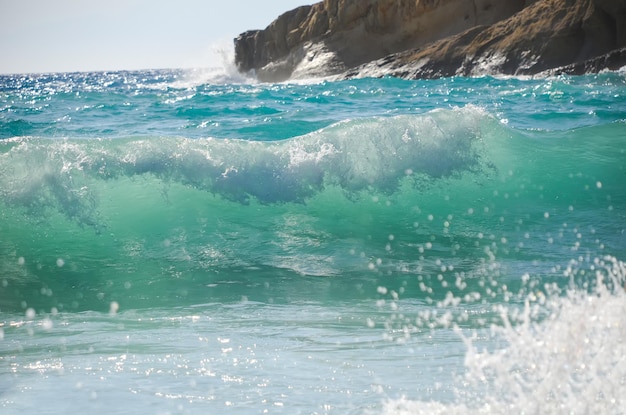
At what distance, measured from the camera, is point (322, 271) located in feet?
19.6

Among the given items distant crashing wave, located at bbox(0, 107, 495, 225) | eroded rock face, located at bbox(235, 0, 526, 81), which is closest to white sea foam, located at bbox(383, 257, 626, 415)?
distant crashing wave, located at bbox(0, 107, 495, 225)

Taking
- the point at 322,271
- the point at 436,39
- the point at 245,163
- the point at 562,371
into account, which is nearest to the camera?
the point at 562,371

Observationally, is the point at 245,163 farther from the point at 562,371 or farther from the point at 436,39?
the point at 436,39

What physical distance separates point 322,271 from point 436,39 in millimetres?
28754

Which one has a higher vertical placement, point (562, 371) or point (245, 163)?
point (245, 163)

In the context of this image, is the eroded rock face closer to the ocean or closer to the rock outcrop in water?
the rock outcrop in water

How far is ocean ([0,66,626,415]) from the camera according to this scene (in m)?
2.90

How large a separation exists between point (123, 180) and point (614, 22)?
19604mm

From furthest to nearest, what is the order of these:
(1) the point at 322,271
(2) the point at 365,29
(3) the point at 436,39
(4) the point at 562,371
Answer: (2) the point at 365,29, (3) the point at 436,39, (1) the point at 322,271, (4) the point at 562,371

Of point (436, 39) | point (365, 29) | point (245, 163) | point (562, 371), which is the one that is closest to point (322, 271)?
point (245, 163)

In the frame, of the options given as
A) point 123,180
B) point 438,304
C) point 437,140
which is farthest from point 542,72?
point 438,304

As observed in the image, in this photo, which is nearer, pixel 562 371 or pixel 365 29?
pixel 562 371

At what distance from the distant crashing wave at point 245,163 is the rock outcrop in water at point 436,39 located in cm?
1558

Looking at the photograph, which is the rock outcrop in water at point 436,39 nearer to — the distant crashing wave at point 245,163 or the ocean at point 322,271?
the ocean at point 322,271
